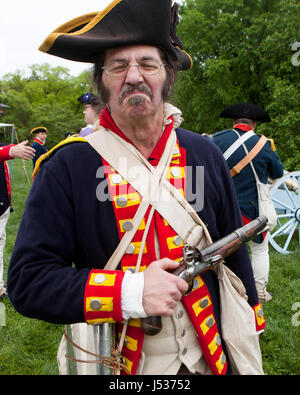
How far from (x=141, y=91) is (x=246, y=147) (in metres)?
3.11

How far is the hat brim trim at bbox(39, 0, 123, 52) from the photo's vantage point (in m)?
1.49

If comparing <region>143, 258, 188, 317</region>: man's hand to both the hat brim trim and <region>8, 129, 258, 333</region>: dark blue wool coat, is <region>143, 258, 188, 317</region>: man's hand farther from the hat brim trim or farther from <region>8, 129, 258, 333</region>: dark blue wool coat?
the hat brim trim

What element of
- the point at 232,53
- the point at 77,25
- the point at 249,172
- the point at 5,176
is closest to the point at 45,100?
the point at 232,53

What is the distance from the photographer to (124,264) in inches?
58.9

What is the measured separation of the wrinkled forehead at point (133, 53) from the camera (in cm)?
154

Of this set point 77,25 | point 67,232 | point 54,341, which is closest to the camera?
point 67,232

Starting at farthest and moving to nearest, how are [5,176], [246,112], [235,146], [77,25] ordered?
[5,176] → [246,112] → [235,146] → [77,25]

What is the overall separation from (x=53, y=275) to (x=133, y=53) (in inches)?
39.4

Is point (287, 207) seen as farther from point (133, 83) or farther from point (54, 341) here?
point (133, 83)

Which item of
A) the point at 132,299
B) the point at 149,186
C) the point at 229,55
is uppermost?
the point at 229,55

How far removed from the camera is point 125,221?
1492 millimetres

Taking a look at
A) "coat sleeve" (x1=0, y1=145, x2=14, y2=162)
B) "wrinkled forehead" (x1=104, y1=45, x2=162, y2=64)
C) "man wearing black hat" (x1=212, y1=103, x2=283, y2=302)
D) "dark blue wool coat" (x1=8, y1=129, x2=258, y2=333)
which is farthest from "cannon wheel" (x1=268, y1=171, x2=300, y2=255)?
"wrinkled forehead" (x1=104, y1=45, x2=162, y2=64)

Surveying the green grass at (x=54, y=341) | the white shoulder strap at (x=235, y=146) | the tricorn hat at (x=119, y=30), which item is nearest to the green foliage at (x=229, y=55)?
the white shoulder strap at (x=235, y=146)

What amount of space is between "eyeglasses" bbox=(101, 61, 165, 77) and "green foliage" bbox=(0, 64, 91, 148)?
110ft
